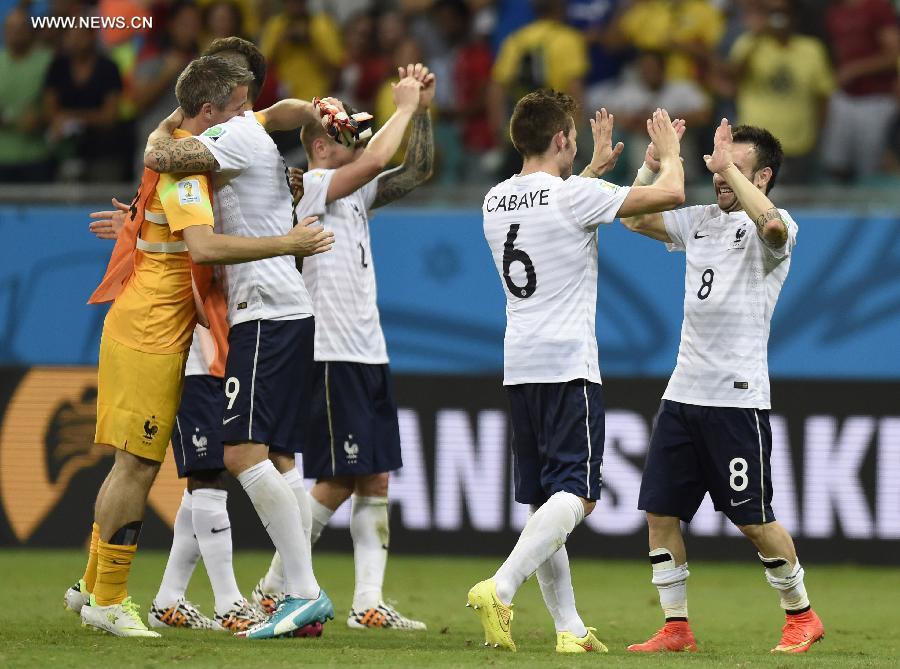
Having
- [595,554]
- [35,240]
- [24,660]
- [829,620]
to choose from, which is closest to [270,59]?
[35,240]

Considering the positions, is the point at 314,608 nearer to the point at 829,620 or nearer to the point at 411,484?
the point at 829,620

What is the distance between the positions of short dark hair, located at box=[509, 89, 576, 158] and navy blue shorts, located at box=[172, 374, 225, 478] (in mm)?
2001

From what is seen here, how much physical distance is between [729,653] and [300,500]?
2.12 metres

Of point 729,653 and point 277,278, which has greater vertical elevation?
point 277,278

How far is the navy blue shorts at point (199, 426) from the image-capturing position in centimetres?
708

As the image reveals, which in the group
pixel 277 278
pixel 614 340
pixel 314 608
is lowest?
pixel 314 608

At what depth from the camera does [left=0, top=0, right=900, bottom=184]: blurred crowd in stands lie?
12016mm

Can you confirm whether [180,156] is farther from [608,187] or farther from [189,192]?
[608,187]

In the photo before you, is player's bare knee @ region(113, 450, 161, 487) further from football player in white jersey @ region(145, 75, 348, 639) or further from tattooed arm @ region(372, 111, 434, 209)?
tattooed arm @ region(372, 111, 434, 209)

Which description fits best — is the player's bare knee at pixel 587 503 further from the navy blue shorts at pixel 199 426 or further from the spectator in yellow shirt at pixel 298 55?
the spectator in yellow shirt at pixel 298 55

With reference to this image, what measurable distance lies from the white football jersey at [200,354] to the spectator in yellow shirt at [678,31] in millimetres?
6507

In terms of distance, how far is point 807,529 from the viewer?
1032 cm

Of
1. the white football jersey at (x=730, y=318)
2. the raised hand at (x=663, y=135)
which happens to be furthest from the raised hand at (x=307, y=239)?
the white football jersey at (x=730, y=318)

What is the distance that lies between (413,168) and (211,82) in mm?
1615
